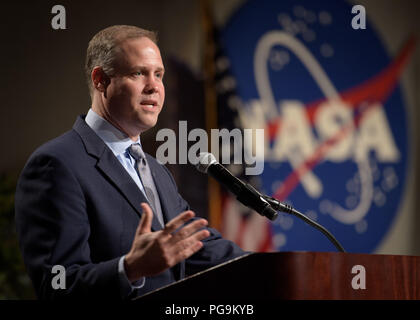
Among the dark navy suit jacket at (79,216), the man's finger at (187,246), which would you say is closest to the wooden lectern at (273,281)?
the man's finger at (187,246)

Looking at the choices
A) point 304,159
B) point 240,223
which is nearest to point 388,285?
point 240,223

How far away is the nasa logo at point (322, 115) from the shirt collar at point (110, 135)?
7.65 ft

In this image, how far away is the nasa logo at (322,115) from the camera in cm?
417

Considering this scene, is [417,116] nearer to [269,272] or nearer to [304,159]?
[304,159]

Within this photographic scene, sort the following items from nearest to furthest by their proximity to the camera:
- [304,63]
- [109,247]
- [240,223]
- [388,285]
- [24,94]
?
[388,285], [109,247], [24,94], [240,223], [304,63]

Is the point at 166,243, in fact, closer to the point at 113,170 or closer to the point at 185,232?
the point at 185,232

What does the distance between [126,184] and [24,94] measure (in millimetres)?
2166

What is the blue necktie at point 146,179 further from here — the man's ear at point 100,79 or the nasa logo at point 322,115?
the nasa logo at point 322,115

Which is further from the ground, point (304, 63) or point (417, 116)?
point (304, 63)

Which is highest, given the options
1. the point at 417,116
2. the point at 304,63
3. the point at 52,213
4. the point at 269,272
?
the point at 304,63

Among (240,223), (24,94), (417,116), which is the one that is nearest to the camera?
(24,94)

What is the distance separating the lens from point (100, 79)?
179cm

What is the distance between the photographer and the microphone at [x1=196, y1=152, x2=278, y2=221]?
168cm

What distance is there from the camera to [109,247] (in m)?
1.61
